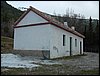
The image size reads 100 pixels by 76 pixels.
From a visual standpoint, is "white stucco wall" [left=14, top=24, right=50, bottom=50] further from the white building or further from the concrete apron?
the concrete apron

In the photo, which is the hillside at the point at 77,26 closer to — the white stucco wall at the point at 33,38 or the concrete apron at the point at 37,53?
the white stucco wall at the point at 33,38

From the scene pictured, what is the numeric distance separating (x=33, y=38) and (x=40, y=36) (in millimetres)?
849

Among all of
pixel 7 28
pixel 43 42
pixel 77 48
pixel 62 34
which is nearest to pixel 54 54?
pixel 43 42

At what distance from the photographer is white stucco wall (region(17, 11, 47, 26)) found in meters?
20.9

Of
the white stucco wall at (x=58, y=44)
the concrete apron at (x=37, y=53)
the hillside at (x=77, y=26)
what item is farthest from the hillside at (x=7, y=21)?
the concrete apron at (x=37, y=53)

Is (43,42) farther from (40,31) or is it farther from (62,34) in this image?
(62,34)

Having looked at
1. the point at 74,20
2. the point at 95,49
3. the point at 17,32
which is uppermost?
the point at 74,20

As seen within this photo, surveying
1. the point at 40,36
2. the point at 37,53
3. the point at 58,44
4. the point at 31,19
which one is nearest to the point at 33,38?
the point at 40,36

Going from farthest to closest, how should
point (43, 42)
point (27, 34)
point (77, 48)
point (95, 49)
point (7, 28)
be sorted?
point (7, 28), point (95, 49), point (77, 48), point (27, 34), point (43, 42)

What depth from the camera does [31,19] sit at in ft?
70.7

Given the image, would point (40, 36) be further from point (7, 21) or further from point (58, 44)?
point (7, 21)

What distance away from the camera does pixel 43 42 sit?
20.6 meters

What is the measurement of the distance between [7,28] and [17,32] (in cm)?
3291

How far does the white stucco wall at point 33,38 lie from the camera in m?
20.5
